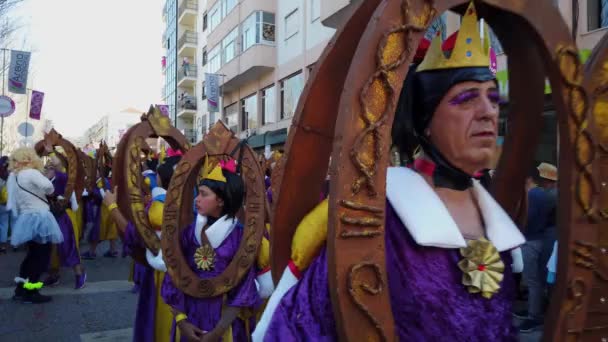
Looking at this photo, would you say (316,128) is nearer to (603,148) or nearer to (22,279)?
(603,148)

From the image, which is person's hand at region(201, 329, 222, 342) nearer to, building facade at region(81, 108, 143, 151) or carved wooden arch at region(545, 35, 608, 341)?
carved wooden arch at region(545, 35, 608, 341)

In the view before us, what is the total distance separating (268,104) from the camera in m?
23.3

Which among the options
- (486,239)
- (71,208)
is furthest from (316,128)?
(71,208)

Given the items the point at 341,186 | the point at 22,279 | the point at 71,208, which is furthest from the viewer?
the point at 71,208

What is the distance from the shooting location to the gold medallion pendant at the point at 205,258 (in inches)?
119

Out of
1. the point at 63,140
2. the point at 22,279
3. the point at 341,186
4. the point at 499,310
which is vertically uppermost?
the point at 63,140

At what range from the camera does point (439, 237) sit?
1290mm

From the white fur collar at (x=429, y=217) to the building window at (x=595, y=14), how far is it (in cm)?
850

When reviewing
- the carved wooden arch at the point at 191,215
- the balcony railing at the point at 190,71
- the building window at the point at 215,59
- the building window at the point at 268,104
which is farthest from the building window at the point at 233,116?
the carved wooden arch at the point at 191,215

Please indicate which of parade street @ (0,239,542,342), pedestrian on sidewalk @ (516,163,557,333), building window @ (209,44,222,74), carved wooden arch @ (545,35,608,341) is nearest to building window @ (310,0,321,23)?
building window @ (209,44,222,74)

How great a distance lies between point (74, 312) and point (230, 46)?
2178 cm

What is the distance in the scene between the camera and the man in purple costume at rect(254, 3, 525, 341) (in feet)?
4.20

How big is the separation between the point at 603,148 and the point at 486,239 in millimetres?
477

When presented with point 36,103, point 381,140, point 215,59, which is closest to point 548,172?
point 381,140
